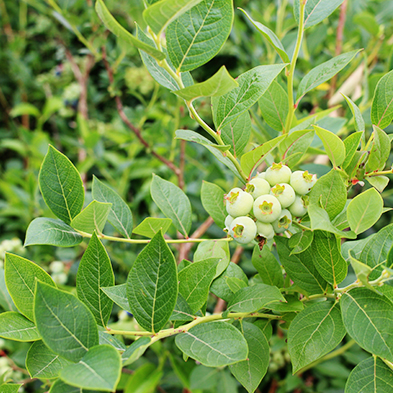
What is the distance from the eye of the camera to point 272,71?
500 mm

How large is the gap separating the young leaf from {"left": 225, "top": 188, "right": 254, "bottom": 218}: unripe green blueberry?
6.5 inches

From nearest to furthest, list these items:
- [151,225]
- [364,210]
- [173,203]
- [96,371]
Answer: [96,371] < [364,210] < [151,225] < [173,203]

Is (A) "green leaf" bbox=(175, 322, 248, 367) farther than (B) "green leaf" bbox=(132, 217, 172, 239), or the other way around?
(B) "green leaf" bbox=(132, 217, 172, 239)

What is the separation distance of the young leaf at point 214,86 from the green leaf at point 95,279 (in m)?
0.26

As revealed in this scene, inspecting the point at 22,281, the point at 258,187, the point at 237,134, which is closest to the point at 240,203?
the point at 258,187

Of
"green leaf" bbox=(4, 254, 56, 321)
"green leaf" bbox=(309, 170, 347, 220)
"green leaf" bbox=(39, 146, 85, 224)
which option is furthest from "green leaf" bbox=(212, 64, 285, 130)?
"green leaf" bbox=(4, 254, 56, 321)

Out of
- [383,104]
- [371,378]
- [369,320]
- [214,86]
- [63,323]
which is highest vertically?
[214,86]

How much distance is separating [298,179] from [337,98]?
92 centimetres

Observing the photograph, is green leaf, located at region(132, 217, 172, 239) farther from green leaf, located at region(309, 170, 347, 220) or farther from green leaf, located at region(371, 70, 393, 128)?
green leaf, located at region(371, 70, 393, 128)

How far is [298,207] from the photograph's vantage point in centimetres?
53

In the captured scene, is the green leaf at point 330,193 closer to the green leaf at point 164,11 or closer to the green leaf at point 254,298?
the green leaf at point 254,298

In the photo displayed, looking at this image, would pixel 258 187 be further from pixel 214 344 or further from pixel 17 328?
pixel 17 328

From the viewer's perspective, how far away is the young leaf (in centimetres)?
40

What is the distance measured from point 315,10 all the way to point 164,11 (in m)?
0.34
